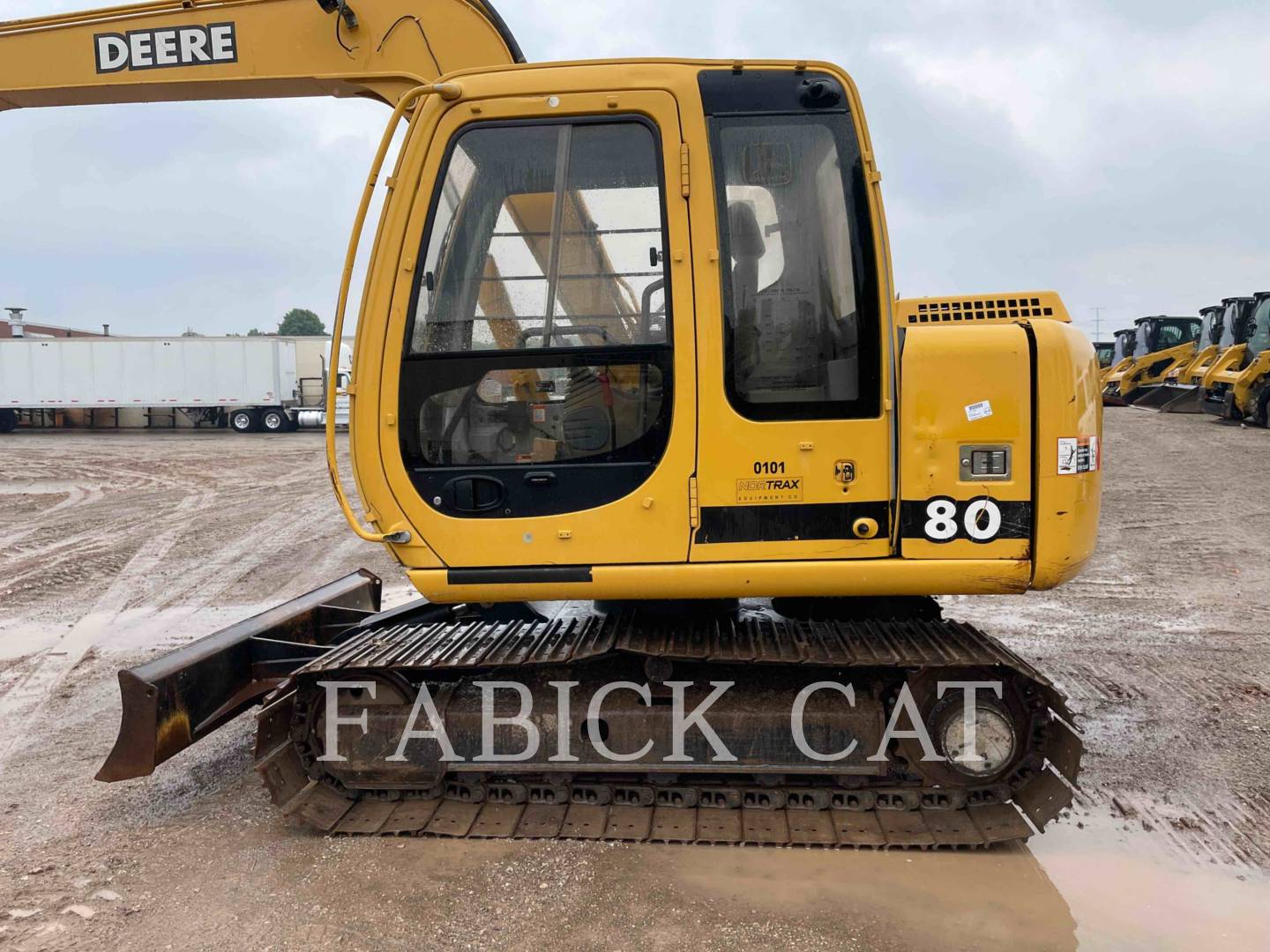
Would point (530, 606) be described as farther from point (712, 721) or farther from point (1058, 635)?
point (1058, 635)

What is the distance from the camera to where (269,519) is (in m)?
11.2

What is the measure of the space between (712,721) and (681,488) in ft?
3.19

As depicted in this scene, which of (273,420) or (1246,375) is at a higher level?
(1246,375)

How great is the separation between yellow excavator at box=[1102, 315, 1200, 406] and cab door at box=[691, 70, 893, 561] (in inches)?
982

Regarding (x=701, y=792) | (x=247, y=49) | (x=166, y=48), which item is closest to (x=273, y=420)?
(x=166, y=48)

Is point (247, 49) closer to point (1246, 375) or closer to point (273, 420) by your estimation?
point (1246, 375)

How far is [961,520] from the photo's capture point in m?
3.34

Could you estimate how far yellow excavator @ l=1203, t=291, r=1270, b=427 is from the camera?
17875 millimetres

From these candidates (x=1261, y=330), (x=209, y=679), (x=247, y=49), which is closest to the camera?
(x=209, y=679)

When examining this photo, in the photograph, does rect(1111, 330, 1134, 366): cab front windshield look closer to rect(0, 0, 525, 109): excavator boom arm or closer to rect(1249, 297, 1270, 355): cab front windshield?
rect(1249, 297, 1270, 355): cab front windshield

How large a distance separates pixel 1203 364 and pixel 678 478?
2362 cm

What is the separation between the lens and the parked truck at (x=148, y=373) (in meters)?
25.4

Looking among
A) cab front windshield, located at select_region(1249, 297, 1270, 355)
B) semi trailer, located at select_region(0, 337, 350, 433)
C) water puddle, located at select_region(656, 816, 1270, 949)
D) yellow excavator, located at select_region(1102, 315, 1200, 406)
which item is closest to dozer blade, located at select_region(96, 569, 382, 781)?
water puddle, located at select_region(656, 816, 1270, 949)

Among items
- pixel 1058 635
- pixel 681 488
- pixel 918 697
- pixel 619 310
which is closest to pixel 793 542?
pixel 681 488
